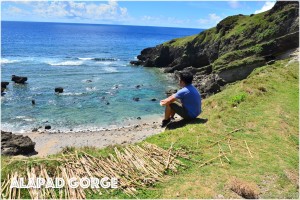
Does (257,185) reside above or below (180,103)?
below

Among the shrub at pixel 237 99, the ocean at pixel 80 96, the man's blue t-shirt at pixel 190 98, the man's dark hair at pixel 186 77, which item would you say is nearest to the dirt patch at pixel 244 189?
the man's blue t-shirt at pixel 190 98

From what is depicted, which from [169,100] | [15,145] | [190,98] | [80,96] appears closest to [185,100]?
[190,98]

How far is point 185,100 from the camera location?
48.5 feet

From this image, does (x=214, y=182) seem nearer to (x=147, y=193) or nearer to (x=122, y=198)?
(x=147, y=193)

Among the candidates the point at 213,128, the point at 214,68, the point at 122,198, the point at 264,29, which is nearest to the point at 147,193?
the point at 122,198

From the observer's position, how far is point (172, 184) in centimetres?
980

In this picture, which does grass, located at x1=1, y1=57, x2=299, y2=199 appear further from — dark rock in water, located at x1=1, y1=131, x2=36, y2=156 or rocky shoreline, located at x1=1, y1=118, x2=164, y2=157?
dark rock in water, located at x1=1, y1=131, x2=36, y2=156

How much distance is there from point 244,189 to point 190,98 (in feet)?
20.0

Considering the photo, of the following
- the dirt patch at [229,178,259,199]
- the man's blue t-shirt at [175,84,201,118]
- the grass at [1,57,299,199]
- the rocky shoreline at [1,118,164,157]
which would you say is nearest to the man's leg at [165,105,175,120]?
the man's blue t-shirt at [175,84,201,118]

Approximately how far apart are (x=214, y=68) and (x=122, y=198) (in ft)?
140

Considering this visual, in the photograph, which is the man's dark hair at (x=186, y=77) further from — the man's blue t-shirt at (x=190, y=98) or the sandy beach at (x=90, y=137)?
the sandy beach at (x=90, y=137)

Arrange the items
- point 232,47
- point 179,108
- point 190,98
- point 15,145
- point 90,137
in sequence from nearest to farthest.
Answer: point 190,98
point 179,108
point 15,145
point 90,137
point 232,47

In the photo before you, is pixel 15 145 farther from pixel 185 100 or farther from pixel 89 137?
pixel 185 100

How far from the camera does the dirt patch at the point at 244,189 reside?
9.32 m
